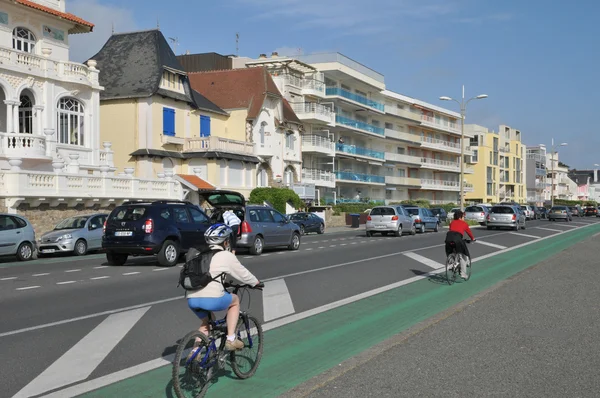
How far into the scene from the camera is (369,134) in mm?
74312

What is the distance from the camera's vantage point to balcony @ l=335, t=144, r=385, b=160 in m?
67.2

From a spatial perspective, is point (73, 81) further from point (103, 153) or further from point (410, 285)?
point (410, 285)

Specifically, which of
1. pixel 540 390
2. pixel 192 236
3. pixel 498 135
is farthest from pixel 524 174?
pixel 540 390

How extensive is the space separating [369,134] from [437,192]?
27.0 metres

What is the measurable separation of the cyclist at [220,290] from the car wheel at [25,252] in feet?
56.6

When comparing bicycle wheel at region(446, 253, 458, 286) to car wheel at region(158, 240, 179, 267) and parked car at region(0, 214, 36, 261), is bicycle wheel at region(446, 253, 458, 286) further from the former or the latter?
parked car at region(0, 214, 36, 261)

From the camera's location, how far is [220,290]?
620cm

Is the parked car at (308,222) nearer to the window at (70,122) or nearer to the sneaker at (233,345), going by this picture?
the window at (70,122)

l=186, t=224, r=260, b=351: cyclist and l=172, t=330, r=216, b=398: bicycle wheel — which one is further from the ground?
l=186, t=224, r=260, b=351: cyclist

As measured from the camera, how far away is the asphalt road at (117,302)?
7465 millimetres

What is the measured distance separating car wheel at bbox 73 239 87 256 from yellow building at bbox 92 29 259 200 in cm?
1637

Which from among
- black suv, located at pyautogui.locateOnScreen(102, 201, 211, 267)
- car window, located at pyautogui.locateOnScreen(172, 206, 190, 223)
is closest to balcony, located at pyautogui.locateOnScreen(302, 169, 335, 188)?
car window, located at pyautogui.locateOnScreen(172, 206, 190, 223)

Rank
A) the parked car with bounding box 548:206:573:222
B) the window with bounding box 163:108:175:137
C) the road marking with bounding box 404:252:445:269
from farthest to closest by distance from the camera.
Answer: the parked car with bounding box 548:206:573:222
the window with bounding box 163:108:175:137
the road marking with bounding box 404:252:445:269

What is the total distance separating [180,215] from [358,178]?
5228cm
